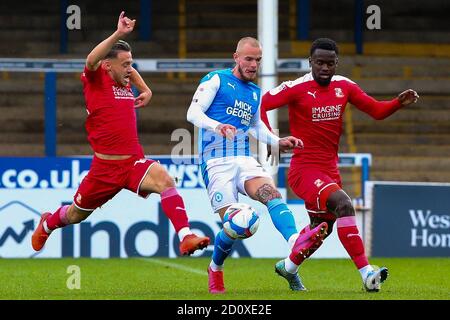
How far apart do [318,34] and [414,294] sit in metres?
15.5

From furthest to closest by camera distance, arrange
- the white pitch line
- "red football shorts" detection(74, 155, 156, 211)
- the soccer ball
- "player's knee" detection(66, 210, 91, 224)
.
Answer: the white pitch line, "player's knee" detection(66, 210, 91, 224), "red football shorts" detection(74, 155, 156, 211), the soccer ball

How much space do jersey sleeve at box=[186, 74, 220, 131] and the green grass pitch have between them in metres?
1.29

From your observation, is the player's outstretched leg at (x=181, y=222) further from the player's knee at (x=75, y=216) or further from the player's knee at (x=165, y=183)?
the player's knee at (x=75, y=216)

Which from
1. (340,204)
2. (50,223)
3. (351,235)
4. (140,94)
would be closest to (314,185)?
(340,204)

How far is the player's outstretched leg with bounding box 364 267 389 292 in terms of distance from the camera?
9.11 metres

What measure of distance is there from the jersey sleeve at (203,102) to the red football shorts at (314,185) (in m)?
1.02

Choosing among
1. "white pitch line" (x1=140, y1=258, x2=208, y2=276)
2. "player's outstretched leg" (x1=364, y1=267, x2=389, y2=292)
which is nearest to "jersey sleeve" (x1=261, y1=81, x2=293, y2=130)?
"player's outstretched leg" (x1=364, y1=267, x2=389, y2=292)

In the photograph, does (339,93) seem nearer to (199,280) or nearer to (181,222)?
(181,222)

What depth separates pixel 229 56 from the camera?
2284cm

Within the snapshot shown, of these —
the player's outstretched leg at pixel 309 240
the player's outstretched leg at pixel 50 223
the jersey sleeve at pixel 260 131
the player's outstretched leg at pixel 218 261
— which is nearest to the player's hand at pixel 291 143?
the jersey sleeve at pixel 260 131

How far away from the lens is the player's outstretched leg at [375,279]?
911 centimetres

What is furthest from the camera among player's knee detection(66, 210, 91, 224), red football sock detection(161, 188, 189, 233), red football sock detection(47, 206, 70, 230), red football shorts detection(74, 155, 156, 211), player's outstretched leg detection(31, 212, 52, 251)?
player's outstretched leg detection(31, 212, 52, 251)

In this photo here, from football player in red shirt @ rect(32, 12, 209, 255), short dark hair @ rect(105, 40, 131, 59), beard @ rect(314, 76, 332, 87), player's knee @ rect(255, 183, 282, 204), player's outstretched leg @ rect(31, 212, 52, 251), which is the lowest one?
player's outstretched leg @ rect(31, 212, 52, 251)

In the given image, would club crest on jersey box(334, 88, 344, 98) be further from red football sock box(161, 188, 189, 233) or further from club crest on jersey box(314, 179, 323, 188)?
red football sock box(161, 188, 189, 233)
